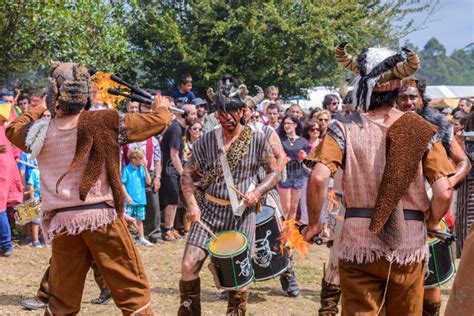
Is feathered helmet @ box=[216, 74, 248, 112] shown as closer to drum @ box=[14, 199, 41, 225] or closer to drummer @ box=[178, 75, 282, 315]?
drummer @ box=[178, 75, 282, 315]

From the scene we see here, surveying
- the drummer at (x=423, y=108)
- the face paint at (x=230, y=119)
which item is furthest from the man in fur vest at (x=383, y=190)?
the face paint at (x=230, y=119)

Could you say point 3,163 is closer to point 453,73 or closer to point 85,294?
point 85,294

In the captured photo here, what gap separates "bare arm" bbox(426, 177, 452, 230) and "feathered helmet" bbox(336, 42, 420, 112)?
1.96 feet

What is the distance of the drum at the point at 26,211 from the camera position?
30.8 feet

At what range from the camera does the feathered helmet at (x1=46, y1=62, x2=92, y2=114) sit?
506cm

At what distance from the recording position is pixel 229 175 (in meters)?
5.93

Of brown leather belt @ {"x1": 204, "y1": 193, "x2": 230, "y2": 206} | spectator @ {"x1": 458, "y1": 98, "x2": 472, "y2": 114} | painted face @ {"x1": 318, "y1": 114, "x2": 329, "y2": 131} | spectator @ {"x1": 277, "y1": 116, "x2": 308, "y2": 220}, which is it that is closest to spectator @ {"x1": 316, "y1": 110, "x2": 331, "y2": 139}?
painted face @ {"x1": 318, "y1": 114, "x2": 329, "y2": 131}

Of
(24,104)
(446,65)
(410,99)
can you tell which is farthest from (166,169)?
(446,65)

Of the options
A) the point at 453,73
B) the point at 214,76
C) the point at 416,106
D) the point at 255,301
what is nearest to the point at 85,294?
the point at 255,301

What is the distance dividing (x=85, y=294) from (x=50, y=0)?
5.86 m

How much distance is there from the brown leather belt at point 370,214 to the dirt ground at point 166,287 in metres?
3.22

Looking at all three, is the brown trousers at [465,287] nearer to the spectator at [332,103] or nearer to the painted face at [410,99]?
the painted face at [410,99]

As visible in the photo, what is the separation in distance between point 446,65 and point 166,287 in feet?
454

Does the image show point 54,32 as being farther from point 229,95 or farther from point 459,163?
point 459,163
